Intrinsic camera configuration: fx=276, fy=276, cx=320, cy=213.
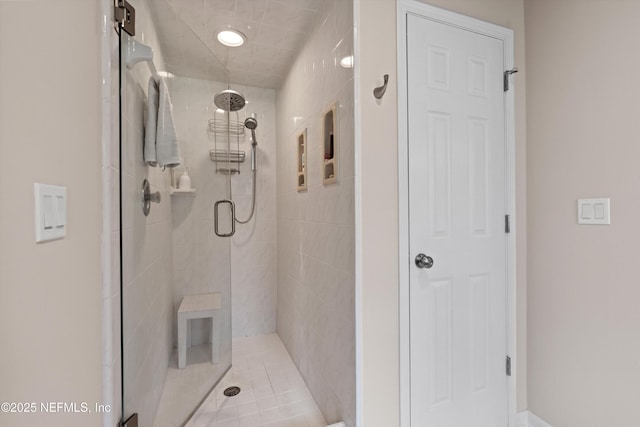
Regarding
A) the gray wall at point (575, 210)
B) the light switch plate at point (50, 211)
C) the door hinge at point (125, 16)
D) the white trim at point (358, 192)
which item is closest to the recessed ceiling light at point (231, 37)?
the door hinge at point (125, 16)

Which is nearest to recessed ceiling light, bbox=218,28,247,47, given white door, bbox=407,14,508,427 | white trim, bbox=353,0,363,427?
white trim, bbox=353,0,363,427

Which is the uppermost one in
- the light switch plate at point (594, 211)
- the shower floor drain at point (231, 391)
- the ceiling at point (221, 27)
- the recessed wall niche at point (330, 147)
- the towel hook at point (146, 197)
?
the ceiling at point (221, 27)

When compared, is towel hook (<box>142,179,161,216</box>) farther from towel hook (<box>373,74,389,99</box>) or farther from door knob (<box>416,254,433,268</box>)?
door knob (<box>416,254,433,268</box>)

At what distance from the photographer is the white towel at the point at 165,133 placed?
4.71 feet

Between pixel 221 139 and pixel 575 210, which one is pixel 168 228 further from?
pixel 575 210

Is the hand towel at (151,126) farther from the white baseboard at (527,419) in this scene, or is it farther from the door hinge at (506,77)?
the white baseboard at (527,419)

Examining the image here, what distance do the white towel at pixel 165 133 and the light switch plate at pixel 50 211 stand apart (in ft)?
2.50

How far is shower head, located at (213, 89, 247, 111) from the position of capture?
205cm

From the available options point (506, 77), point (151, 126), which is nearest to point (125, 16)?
point (151, 126)

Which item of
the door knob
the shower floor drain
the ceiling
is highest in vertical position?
the ceiling

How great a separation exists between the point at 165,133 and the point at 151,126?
0.09 meters

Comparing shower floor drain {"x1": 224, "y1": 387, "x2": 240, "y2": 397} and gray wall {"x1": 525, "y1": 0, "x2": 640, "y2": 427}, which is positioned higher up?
gray wall {"x1": 525, "y1": 0, "x2": 640, "y2": 427}

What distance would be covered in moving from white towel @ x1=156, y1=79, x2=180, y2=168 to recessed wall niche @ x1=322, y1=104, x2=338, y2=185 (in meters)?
0.85

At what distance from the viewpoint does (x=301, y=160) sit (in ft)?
6.99
